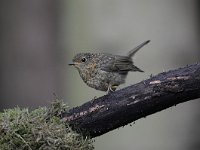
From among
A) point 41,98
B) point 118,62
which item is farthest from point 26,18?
point 118,62

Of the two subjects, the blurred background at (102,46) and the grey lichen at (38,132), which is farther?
the blurred background at (102,46)

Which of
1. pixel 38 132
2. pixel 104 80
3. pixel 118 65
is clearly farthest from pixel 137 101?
pixel 118 65

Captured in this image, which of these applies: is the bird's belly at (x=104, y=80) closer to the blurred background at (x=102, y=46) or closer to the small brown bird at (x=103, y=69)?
the small brown bird at (x=103, y=69)

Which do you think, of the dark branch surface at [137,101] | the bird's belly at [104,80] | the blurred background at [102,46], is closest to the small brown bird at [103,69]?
the bird's belly at [104,80]

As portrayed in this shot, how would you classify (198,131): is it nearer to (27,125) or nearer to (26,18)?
(26,18)

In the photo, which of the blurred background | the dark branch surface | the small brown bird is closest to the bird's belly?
the small brown bird

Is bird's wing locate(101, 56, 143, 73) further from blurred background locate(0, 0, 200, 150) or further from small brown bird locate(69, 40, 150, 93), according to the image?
blurred background locate(0, 0, 200, 150)

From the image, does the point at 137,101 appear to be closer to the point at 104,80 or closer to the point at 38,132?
the point at 38,132
